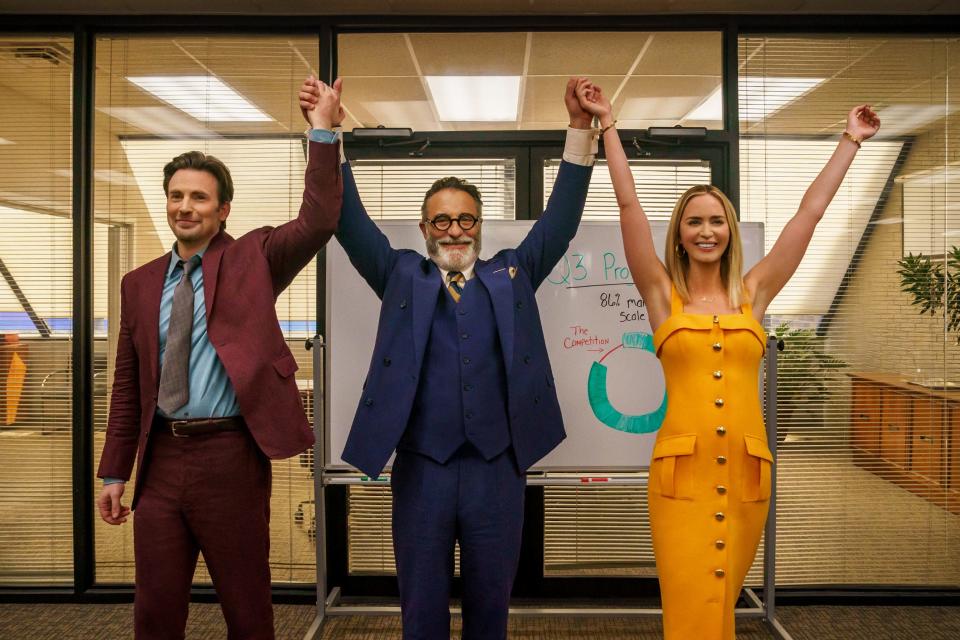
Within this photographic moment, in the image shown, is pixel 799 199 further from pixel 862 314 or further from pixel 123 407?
pixel 123 407

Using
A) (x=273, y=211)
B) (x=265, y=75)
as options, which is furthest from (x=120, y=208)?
(x=265, y=75)

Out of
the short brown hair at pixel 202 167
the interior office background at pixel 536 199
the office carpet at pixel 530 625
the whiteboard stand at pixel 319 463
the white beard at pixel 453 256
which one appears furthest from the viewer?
the interior office background at pixel 536 199

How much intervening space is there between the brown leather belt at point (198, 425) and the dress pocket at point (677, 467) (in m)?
1.00

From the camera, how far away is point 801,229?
1723 mm

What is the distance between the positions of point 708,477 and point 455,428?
0.61m

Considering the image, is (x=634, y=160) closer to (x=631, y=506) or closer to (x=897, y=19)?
(x=897, y=19)

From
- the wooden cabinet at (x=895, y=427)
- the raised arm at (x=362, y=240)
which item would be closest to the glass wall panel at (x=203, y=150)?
the raised arm at (x=362, y=240)

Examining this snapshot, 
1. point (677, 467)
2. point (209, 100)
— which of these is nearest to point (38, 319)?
point (209, 100)

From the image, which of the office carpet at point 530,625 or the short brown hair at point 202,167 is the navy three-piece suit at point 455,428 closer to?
the short brown hair at point 202,167

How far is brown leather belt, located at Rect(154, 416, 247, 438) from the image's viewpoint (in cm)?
155

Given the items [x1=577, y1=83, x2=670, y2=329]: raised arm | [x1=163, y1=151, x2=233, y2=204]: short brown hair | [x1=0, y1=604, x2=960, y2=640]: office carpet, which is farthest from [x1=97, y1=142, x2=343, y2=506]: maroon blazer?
[x1=0, y1=604, x2=960, y2=640]: office carpet

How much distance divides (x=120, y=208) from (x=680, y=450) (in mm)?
2522

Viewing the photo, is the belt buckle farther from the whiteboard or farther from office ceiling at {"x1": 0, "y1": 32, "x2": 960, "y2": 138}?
office ceiling at {"x1": 0, "y1": 32, "x2": 960, "y2": 138}

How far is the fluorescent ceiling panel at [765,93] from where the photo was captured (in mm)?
2859
